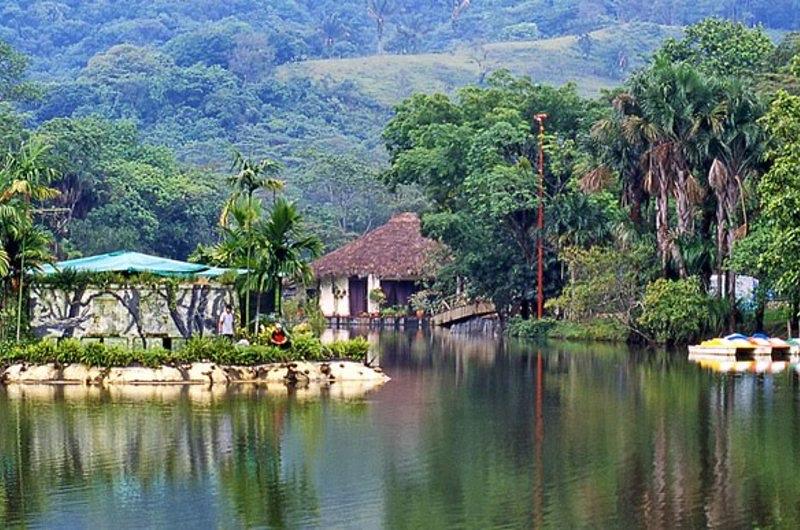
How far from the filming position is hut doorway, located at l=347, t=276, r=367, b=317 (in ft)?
240

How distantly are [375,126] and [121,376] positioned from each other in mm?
103294

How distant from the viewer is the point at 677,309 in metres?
46.5

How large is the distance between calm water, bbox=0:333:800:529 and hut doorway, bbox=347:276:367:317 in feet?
129

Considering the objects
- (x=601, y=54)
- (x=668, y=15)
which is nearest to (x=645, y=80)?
(x=601, y=54)

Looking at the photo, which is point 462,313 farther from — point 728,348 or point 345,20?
point 345,20

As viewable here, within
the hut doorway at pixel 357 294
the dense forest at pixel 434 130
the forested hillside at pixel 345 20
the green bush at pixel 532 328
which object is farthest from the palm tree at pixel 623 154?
the forested hillside at pixel 345 20

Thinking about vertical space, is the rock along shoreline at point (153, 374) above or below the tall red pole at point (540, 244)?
below

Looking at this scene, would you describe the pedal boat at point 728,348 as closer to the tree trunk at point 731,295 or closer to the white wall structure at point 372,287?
the tree trunk at point 731,295

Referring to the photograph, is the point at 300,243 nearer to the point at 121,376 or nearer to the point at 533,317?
the point at 121,376

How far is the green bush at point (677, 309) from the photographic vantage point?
4653cm

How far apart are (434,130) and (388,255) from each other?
12.0 meters

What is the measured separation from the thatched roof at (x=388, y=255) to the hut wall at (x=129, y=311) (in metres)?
34.2

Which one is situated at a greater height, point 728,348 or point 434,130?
point 434,130

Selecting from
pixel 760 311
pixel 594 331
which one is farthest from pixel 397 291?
pixel 760 311
